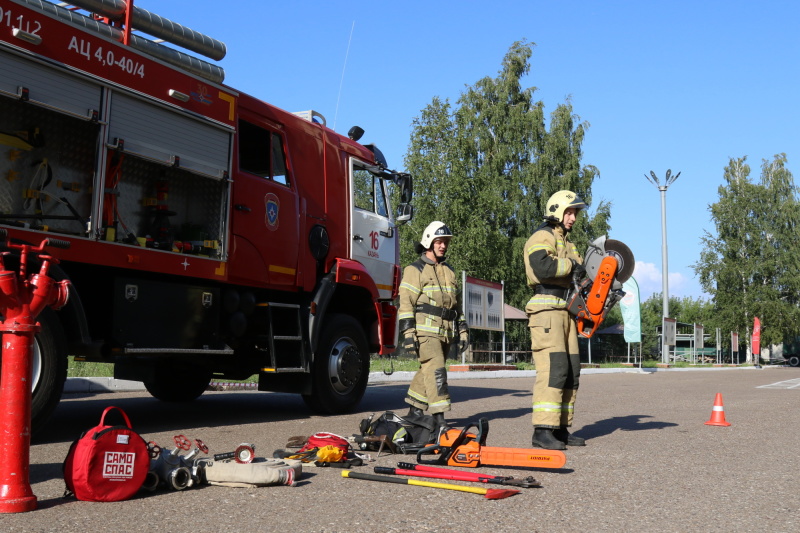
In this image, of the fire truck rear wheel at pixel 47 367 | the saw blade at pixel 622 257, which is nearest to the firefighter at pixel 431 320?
the saw blade at pixel 622 257

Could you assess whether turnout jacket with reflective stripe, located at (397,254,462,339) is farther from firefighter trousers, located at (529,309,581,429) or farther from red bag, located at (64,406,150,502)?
red bag, located at (64,406,150,502)

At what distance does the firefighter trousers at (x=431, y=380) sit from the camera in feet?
25.4

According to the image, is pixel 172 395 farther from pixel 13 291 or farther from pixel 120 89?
pixel 13 291

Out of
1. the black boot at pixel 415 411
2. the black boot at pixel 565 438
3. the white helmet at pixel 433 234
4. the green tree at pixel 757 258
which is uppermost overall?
the green tree at pixel 757 258

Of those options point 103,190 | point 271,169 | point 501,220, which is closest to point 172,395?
point 271,169

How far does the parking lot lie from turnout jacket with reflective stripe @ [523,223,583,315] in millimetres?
1277

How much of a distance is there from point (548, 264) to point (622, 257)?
3.72 feet

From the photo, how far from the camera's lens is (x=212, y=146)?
8.45 meters

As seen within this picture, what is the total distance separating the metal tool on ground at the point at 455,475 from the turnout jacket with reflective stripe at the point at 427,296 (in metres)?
2.38

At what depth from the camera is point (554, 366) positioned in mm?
7312

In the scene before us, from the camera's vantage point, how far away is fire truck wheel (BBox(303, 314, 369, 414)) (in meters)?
9.73

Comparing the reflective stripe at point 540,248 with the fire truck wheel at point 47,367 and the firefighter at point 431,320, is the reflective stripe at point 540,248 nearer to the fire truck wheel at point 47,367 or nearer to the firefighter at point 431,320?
the firefighter at point 431,320

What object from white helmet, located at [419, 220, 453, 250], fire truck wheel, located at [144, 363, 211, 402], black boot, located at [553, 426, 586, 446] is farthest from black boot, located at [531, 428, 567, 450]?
fire truck wheel, located at [144, 363, 211, 402]

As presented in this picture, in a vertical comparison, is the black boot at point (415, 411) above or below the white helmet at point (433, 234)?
below
